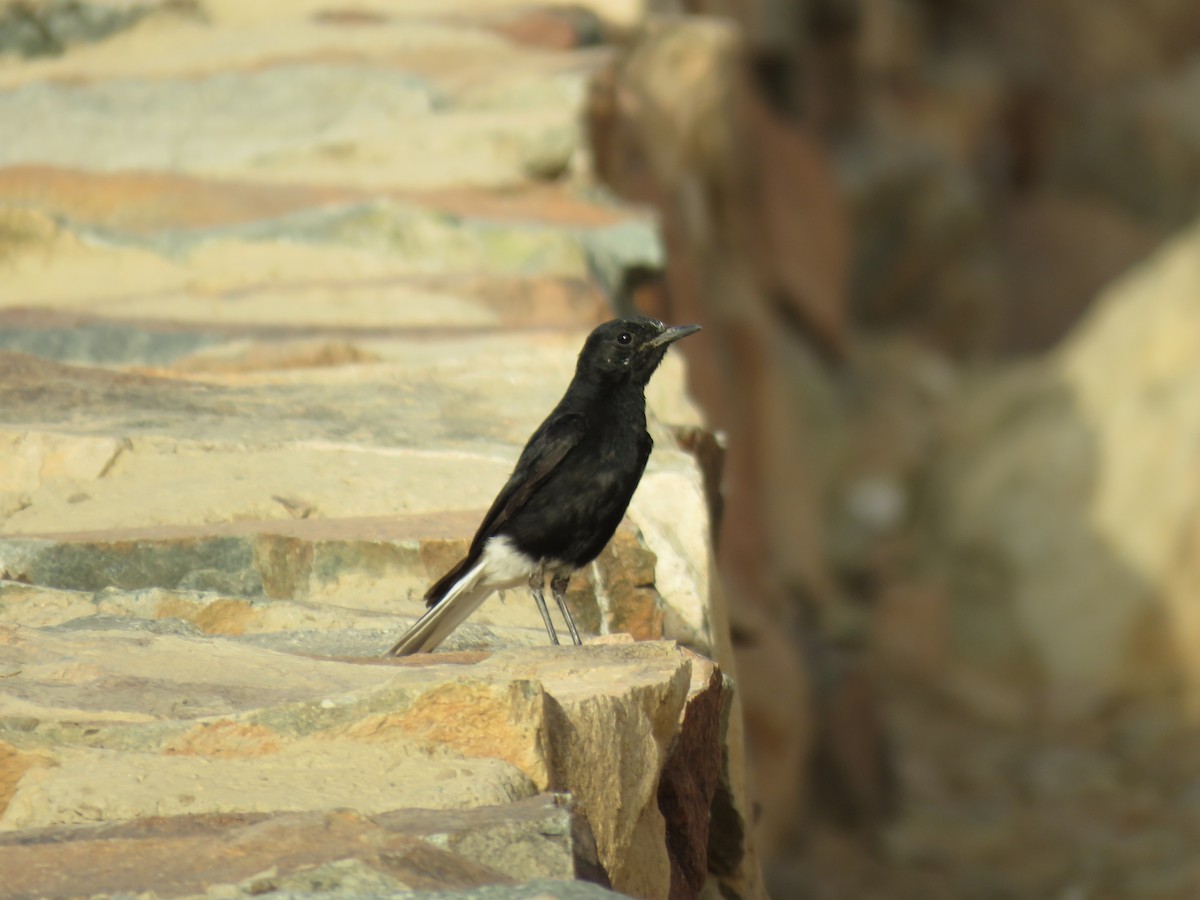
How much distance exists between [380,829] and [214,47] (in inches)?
218

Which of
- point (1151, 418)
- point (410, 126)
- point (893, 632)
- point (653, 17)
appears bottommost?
point (893, 632)

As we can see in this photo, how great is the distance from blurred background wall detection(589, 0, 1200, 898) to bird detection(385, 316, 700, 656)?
2.31 m

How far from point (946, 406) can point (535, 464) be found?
38.1 ft

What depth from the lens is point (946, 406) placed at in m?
14.7

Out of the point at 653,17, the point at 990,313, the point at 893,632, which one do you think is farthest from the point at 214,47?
the point at 990,313

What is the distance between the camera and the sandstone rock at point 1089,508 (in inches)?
453

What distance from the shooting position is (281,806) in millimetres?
2145

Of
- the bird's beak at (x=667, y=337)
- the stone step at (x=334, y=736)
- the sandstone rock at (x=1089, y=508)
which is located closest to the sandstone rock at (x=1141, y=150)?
the sandstone rock at (x=1089, y=508)

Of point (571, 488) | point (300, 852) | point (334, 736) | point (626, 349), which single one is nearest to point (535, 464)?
point (571, 488)

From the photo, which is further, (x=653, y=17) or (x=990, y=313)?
(x=990, y=313)

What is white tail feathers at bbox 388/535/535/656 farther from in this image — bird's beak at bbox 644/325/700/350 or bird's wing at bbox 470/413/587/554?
bird's beak at bbox 644/325/700/350

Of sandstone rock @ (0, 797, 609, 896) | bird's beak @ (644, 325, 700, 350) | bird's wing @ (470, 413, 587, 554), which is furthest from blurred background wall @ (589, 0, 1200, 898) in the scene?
sandstone rock @ (0, 797, 609, 896)

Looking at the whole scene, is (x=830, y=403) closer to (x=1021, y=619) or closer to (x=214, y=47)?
(x=1021, y=619)

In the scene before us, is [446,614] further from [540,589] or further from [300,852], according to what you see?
[300,852]
